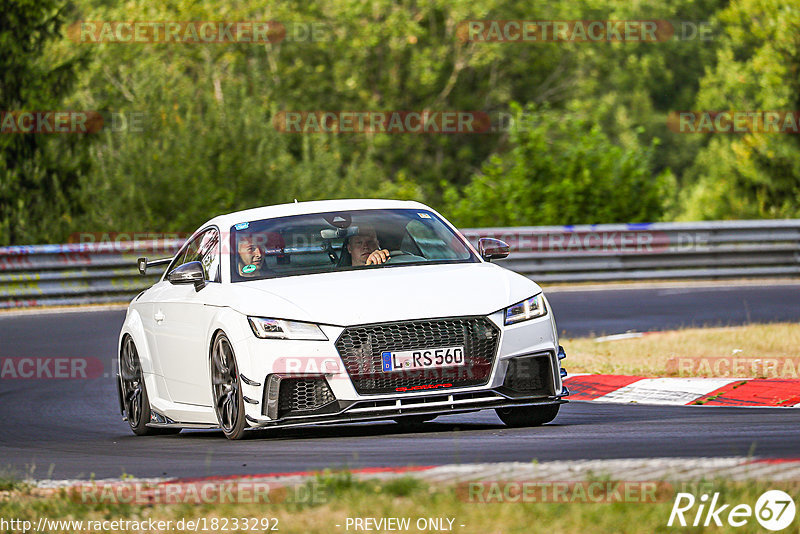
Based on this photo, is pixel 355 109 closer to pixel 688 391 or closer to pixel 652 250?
pixel 652 250

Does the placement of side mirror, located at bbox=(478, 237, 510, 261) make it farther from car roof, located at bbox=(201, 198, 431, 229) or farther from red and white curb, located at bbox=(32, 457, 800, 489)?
red and white curb, located at bbox=(32, 457, 800, 489)

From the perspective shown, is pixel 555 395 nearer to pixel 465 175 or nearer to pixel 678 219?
pixel 465 175

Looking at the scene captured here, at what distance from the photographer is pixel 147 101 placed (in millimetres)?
30188

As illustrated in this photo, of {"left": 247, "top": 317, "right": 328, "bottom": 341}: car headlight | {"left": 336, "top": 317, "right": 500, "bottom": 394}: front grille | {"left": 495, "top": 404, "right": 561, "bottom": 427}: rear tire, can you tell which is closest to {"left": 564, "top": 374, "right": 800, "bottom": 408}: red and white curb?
{"left": 495, "top": 404, "right": 561, "bottom": 427}: rear tire

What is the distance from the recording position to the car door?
946 centimetres

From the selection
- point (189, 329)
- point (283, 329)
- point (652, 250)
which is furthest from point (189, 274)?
point (652, 250)

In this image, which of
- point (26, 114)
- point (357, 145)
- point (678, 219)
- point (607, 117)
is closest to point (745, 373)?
point (26, 114)

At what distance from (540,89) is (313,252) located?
4639cm

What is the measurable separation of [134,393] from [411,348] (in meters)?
3.04

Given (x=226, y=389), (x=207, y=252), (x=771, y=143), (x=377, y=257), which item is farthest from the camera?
(x=771, y=143)

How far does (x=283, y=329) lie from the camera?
8617mm

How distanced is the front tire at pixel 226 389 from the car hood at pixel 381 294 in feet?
1.02

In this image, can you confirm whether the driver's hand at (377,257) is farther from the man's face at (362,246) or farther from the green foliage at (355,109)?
the green foliage at (355,109)

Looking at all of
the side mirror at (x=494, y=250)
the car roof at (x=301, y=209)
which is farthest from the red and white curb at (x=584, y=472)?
the car roof at (x=301, y=209)
